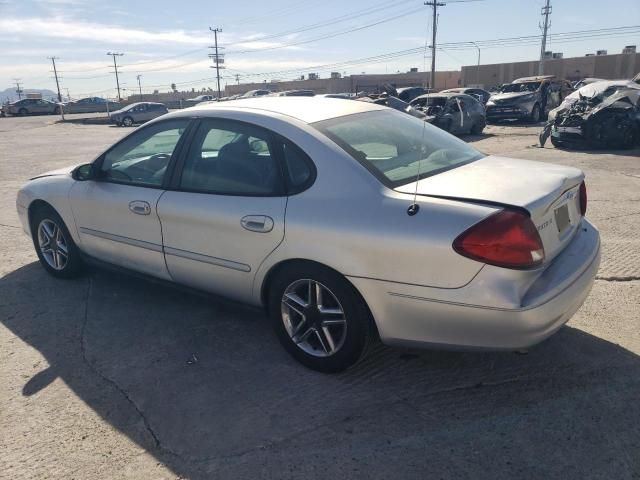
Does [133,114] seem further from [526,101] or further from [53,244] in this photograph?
[53,244]

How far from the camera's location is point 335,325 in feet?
9.87

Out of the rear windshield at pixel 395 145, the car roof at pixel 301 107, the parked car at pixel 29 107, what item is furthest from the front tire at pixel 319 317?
the parked car at pixel 29 107

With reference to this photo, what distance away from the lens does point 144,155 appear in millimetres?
4020

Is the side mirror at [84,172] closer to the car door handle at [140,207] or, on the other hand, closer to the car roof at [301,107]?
the car door handle at [140,207]

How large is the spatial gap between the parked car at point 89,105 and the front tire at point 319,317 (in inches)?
2103

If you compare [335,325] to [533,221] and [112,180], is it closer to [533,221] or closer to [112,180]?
[533,221]

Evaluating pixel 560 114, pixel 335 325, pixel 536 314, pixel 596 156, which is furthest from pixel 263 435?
pixel 560 114

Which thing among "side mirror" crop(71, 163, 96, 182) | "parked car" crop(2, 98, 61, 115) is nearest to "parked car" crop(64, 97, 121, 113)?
"parked car" crop(2, 98, 61, 115)

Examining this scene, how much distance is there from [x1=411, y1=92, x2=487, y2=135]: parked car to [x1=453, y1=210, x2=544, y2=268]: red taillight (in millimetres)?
14855

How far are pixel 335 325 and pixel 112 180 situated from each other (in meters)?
2.23

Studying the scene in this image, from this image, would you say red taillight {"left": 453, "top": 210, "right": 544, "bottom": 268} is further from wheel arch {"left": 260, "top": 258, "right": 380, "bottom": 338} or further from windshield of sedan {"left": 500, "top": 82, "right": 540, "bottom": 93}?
windshield of sedan {"left": 500, "top": 82, "right": 540, "bottom": 93}

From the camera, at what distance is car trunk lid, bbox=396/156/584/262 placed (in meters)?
2.59

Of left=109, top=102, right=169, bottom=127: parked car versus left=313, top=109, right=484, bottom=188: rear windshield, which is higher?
left=313, top=109, right=484, bottom=188: rear windshield

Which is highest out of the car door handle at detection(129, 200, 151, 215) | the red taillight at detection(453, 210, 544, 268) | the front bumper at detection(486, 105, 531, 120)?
the red taillight at detection(453, 210, 544, 268)
